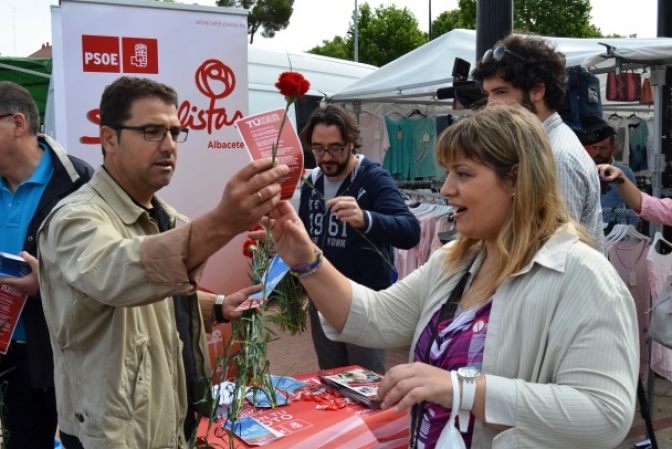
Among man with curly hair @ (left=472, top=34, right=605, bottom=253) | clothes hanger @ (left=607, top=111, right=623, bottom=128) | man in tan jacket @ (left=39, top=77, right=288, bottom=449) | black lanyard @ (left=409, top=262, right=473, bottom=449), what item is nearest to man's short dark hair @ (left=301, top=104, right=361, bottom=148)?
man with curly hair @ (left=472, top=34, right=605, bottom=253)

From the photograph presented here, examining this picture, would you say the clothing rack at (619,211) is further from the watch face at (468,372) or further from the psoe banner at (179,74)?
the watch face at (468,372)

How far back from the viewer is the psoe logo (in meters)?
3.70

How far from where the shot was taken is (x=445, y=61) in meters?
6.89

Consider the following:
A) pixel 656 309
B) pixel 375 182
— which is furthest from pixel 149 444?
pixel 656 309

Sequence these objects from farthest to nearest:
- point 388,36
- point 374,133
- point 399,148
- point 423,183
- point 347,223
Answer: point 388,36
point 399,148
point 374,133
point 423,183
point 347,223

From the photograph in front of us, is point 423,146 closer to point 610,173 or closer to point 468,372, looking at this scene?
point 610,173

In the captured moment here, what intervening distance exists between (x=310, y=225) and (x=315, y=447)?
162cm

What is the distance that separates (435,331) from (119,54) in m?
2.81

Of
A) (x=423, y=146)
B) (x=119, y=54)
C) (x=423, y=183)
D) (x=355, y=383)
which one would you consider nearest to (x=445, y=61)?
(x=423, y=183)

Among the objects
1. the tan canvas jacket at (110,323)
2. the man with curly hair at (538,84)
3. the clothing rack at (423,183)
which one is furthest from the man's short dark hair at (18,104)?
the clothing rack at (423,183)

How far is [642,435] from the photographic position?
14.4 ft

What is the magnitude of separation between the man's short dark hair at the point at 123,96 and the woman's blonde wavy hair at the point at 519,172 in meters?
0.94

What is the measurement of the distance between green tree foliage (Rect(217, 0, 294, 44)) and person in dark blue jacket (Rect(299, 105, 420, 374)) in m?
29.8

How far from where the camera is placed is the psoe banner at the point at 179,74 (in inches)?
145
